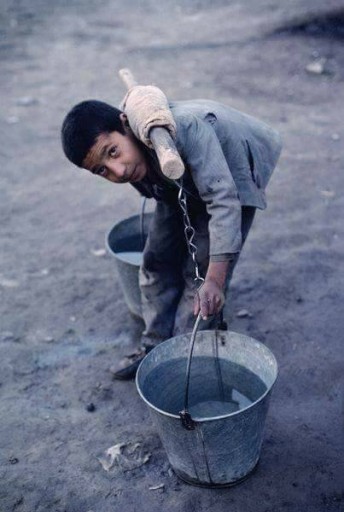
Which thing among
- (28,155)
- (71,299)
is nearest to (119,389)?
(71,299)

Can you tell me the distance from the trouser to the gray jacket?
219 mm

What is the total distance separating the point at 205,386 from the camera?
3.00 m

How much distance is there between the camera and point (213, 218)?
8.10 ft

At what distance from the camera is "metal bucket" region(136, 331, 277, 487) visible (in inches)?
94.2

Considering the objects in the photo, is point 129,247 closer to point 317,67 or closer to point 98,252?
point 98,252

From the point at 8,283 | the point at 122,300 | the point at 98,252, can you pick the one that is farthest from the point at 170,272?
the point at 8,283

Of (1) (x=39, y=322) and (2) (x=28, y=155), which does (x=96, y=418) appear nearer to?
(1) (x=39, y=322)

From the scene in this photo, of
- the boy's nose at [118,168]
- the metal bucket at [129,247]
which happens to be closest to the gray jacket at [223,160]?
the boy's nose at [118,168]

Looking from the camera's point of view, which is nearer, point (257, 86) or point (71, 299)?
point (71, 299)

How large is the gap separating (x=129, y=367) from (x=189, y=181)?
1.17m

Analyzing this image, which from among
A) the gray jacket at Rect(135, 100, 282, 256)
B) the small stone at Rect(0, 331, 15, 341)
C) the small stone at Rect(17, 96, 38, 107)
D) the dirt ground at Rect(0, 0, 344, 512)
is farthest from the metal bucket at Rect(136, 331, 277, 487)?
the small stone at Rect(17, 96, 38, 107)

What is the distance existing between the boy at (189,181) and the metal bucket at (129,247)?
14cm

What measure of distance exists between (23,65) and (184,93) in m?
2.97

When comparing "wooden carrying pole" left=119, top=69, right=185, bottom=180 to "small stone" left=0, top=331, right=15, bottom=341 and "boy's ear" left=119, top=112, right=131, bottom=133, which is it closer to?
"boy's ear" left=119, top=112, right=131, bottom=133
